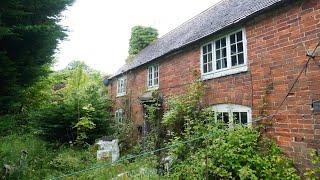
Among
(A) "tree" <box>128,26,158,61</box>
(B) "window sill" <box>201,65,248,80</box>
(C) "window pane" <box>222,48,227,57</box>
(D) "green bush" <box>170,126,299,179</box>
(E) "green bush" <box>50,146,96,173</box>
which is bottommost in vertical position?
(E) "green bush" <box>50,146,96,173</box>

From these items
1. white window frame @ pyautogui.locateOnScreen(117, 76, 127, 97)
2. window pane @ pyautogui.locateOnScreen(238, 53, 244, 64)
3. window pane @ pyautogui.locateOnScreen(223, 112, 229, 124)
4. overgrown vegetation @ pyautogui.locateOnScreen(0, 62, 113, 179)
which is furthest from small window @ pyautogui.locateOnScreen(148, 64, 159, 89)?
window pane @ pyautogui.locateOnScreen(238, 53, 244, 64)

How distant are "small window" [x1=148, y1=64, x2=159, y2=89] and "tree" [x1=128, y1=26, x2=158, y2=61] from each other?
7.87m

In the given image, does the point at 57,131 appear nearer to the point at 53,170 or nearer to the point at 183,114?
the point at 53,170

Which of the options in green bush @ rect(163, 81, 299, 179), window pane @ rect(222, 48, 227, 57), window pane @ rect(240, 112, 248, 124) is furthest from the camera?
window pane @ rect(222, 48, 227, 57)

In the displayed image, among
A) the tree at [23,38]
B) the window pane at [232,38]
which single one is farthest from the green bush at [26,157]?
the window pane at [232,38]

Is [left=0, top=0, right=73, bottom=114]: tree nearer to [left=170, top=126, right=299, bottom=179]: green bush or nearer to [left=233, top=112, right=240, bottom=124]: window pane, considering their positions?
[left=170, top=126, right=299, bottom=179]: green bush

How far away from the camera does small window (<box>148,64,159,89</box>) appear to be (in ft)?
46.4

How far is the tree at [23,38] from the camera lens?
5.77 m

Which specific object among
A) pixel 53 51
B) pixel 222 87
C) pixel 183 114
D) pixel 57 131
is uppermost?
pixel 53 51

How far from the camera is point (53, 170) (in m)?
9.90

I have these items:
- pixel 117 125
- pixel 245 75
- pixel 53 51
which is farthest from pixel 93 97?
pixel 245 75

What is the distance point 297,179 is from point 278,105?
1822mm

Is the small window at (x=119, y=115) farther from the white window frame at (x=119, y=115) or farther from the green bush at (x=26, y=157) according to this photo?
the green bush at (x=26, y=157)

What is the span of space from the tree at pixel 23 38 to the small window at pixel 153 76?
23.0 feet
